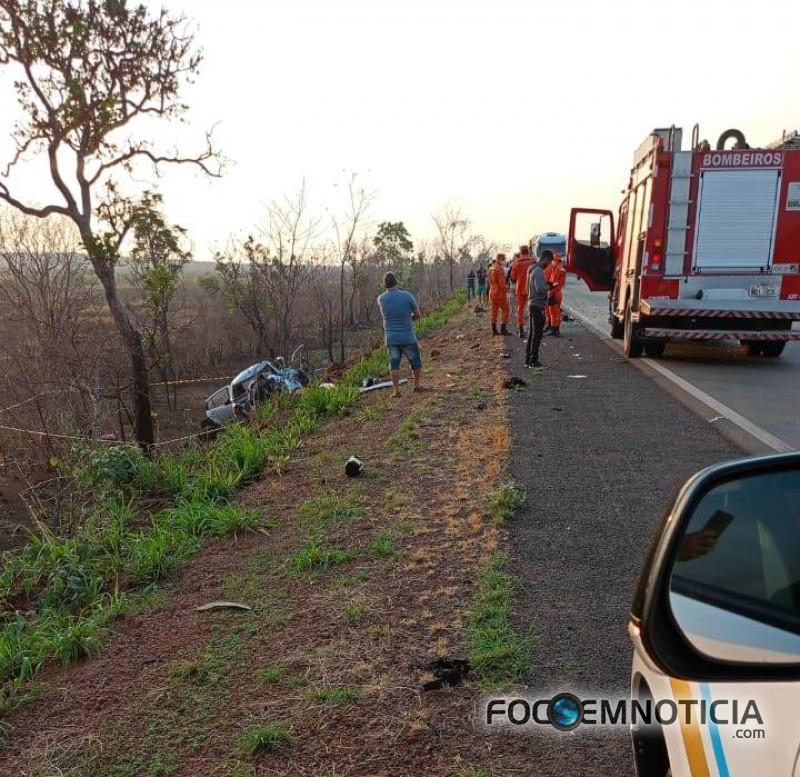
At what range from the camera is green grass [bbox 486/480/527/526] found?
447cm

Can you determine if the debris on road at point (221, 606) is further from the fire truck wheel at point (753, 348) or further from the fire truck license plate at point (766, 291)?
the fire truck wheel at point (753, 348)

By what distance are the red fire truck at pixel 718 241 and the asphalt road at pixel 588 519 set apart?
1.64 m

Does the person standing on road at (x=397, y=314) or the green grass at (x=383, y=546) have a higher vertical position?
the person standing on road at (x=397, y=314)

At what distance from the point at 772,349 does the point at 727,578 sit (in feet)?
36.0

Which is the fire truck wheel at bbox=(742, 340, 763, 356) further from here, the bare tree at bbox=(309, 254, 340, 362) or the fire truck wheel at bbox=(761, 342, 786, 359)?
the bare tree at bbox=(309, 254, 340, 362)

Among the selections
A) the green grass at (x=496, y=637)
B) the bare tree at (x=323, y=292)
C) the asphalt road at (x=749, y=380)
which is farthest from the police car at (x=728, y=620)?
the bare tree at (x=323, y=292)

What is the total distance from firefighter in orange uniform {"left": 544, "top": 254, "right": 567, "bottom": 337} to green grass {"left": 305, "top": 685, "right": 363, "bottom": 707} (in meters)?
10.3

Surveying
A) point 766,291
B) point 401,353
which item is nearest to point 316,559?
point 401,353

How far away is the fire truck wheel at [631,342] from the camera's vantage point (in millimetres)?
10367

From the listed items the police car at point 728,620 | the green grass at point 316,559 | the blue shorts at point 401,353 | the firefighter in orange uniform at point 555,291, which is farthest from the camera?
the firefighter in orange uniform at point 555,291

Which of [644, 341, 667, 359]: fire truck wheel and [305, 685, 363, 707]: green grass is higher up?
[644, 341, 667, 359]: fire truck wheel

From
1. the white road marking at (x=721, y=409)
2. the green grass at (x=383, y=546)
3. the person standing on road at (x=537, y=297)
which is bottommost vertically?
the green grass at (x=383, y=546)

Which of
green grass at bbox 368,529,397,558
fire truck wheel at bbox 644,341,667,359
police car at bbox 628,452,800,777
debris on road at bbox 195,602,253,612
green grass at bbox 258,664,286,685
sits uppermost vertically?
police car at bbox 628,452,800,777

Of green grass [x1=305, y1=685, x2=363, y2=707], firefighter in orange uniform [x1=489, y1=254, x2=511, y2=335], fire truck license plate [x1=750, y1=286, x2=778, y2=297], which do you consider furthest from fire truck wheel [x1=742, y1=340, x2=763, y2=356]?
green grass [x1=305, y1=685, x2=363, y2=707]
